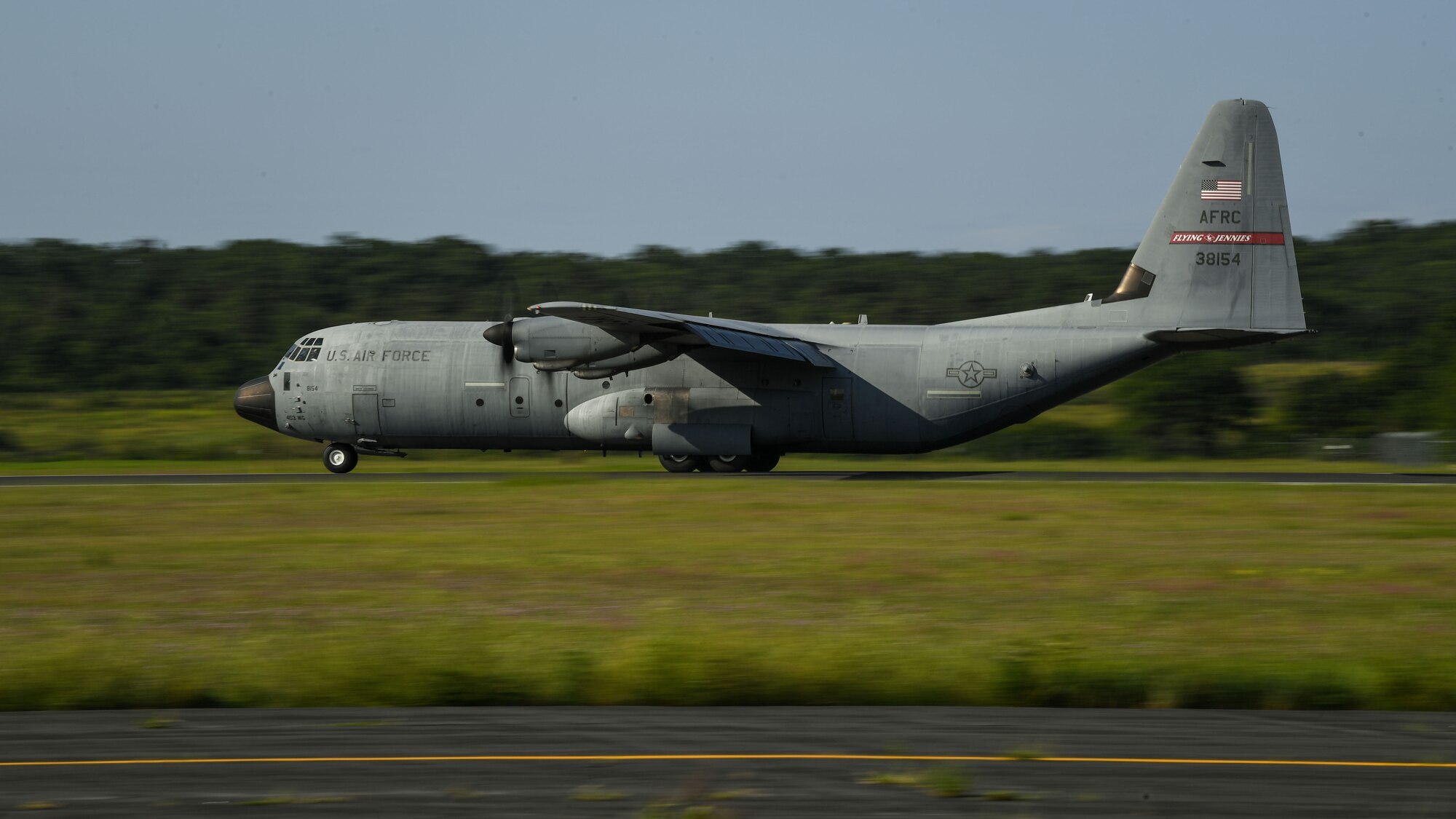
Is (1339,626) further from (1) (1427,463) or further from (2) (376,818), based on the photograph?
(1) (1427,463)

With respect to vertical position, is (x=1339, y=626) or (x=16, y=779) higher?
(x=16, y=779)

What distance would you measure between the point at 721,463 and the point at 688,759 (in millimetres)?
23682

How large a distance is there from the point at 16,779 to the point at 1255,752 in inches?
288

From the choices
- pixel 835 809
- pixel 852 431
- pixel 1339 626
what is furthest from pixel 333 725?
pixel 852 431

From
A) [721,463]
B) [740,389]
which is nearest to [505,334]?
[740,389]

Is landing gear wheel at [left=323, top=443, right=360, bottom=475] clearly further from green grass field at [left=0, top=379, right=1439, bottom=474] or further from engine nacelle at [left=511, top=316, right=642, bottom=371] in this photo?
engine nacelle at [left=511, top=316, right=642, bottom=371]

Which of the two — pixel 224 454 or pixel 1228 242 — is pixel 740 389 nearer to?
pixel 1228 242

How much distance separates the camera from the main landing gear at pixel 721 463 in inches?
1227

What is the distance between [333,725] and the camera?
897 centimetres

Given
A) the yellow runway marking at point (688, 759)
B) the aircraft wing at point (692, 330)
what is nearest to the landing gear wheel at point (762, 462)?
the aircraft wing at point (692, 330)

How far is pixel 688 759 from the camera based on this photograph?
311 inches

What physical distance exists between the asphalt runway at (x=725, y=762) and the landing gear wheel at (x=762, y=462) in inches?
888

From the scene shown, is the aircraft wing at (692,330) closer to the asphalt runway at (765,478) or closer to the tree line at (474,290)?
the asphalt runway at (765,478)

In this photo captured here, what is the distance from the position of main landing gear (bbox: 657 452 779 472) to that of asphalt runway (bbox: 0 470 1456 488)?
24 centimetres
